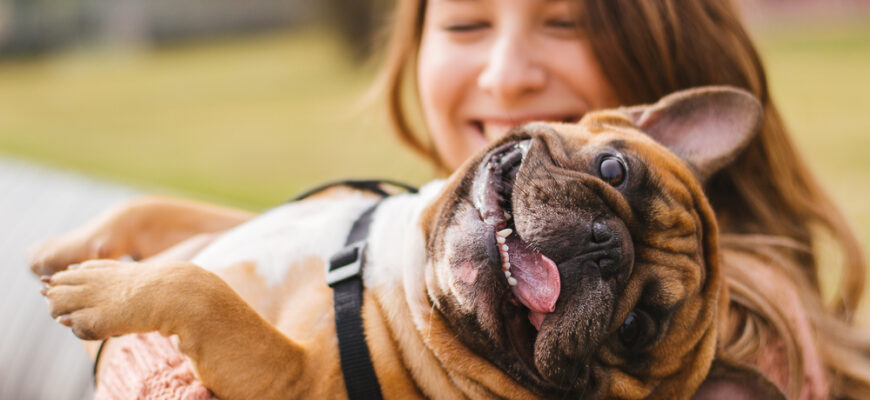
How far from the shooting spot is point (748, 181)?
299cm

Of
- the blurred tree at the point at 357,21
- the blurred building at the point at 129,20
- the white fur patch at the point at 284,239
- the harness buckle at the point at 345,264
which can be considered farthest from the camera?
the blurred building at the point at 129,20

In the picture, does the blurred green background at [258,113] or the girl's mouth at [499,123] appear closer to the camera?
the girl's mouth at [499,123]

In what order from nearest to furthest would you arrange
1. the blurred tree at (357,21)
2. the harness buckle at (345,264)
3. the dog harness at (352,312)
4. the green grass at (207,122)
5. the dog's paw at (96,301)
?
the dog's paw at (96,301), the dog harness at (352,312), the harness buckle at (345,264), the green grass at (207,122), the blurred tree at (357,21)

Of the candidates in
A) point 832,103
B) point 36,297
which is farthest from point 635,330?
point 832,103

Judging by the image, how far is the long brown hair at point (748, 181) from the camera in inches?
109

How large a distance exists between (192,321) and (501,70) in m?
1.42

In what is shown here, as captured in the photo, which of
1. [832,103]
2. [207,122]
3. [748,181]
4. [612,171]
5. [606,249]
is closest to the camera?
[606,249]

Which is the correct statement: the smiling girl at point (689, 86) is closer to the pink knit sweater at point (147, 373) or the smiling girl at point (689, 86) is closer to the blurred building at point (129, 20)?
the pink knit sweater at point (147, 373)

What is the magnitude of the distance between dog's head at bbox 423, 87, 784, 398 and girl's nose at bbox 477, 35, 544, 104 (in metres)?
0.53

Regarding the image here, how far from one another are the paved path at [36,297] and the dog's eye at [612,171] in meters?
2.08

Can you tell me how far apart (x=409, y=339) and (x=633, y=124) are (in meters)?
1.04

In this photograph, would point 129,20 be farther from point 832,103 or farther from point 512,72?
point 512,72

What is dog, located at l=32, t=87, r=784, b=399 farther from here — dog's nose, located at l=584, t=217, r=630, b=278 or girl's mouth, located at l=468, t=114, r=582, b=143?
girl's mouth, located at l=468, t=114, r=582, b=143

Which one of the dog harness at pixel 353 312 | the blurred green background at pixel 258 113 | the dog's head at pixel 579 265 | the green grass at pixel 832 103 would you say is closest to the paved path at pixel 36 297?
the dog harness at pixel 353 312
